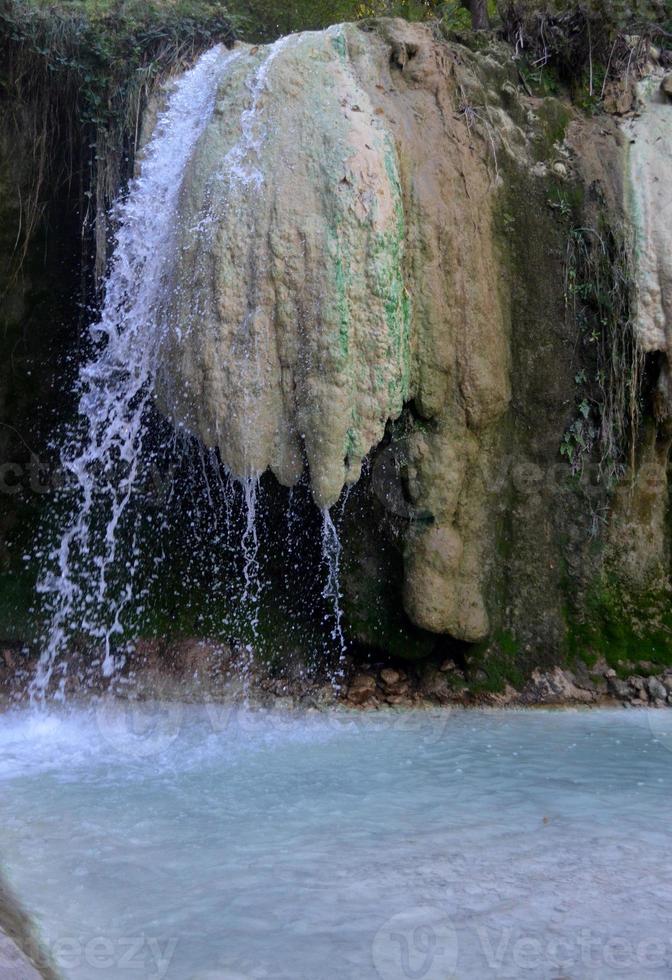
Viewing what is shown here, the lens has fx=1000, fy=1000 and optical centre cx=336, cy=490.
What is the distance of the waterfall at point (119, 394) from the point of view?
5.52 meters

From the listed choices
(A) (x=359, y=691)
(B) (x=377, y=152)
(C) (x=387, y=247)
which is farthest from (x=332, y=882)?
(B) (x=377, y=152)

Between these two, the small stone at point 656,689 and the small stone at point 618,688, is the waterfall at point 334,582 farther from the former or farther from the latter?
the small stone at point 656,689

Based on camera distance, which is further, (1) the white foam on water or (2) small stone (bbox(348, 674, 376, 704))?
(2) small stone (bbox(348, 674, 376, 704))

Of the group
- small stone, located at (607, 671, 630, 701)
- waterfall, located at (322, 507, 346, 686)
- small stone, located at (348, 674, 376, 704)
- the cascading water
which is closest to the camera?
the cascading water

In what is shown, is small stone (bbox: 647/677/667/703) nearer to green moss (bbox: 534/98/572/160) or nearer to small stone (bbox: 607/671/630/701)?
small stone (bbox: 607/671/630/701)

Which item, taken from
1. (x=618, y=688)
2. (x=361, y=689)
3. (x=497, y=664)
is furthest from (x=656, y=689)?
(x=361, y=689)

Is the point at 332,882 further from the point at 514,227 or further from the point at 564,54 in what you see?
the point at 564,54

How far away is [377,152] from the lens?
5.07m

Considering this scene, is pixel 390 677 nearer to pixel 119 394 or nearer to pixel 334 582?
pixel 334 582

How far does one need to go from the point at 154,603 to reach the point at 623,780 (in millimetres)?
3094

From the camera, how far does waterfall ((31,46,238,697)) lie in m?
5.52

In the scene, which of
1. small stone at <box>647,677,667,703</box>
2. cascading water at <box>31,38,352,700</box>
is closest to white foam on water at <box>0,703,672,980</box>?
small stone at <box>647,677,667,703</box>

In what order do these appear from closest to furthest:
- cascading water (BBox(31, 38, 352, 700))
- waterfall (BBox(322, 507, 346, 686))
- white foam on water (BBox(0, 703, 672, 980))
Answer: white foam on water (BBox(0, 703, 672, 980)), cascading water (BBox(31, 38, 352, 700)), waterfall (BBox(322, 507, 346, 686))

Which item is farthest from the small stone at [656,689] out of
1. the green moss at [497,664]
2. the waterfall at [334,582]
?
the waterfall at [334,582]
